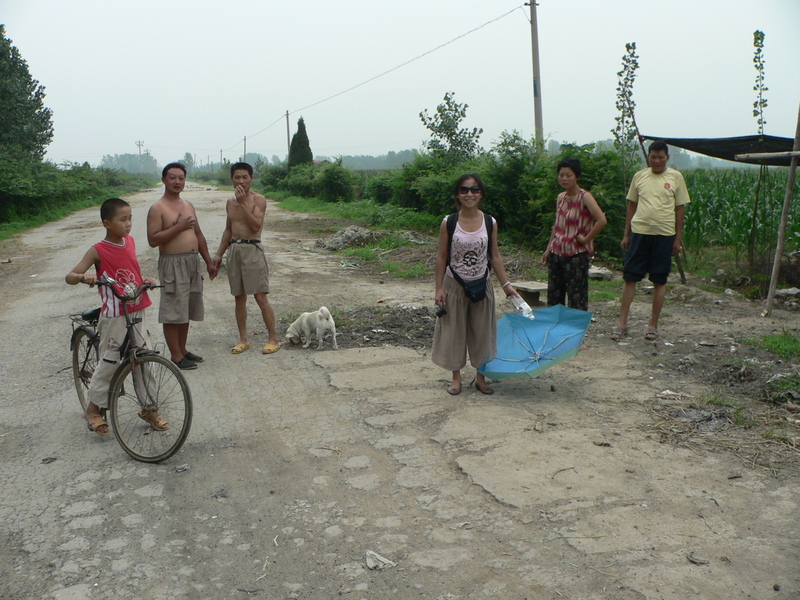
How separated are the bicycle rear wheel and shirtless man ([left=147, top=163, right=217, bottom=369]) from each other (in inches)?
35.5

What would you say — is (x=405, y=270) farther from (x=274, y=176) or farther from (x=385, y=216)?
(x=274, y=176)

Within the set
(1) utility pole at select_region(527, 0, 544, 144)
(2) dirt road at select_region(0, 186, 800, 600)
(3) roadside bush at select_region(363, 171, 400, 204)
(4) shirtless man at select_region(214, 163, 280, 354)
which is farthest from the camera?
(3) roadside bush at select_region(363, 171, 400, 204)

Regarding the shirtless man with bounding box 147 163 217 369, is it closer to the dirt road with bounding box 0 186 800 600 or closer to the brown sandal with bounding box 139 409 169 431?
the dirt road with bounding box 0 186 800 600

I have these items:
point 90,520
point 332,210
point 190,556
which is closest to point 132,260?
point 90,520

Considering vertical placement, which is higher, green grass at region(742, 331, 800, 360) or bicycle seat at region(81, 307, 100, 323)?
bicycle seat at region(81, 307, 100, 323)

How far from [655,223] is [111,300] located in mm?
5011

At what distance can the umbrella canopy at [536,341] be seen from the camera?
16.5 feet

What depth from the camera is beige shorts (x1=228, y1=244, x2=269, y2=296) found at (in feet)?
20.8

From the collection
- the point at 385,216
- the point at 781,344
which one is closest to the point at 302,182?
the point at 385,216

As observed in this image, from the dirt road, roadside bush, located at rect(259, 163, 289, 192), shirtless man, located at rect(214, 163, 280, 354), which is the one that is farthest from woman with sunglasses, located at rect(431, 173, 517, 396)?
roadside bush, located at rect(259, 163, 289, 192)

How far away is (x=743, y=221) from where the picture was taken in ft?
36.7

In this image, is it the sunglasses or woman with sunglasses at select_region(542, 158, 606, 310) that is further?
woman with sunglasses at select_region(542, 158, 606, 310)

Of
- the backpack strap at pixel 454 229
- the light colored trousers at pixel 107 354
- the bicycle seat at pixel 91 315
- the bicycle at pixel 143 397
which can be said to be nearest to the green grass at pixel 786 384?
the backpack strap at pixel 454 229

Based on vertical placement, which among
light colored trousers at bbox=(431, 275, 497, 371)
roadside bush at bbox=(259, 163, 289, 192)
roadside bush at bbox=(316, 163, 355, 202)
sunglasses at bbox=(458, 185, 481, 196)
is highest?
roadside bush at bbox=(259, 163, 289, 192)
